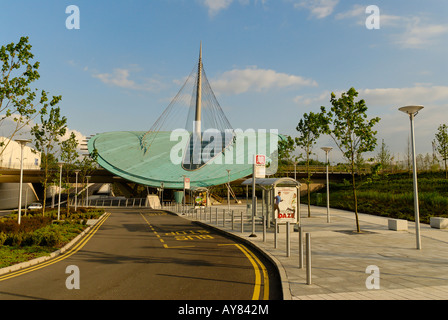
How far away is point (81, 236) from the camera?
16.7 metres

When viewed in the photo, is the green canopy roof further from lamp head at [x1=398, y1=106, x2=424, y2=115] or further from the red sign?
lamp head at [x1=398, y1=106, x2=424, y2=115]

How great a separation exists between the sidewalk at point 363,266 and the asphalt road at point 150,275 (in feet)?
2.23

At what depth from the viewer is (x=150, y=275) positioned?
8.39 m

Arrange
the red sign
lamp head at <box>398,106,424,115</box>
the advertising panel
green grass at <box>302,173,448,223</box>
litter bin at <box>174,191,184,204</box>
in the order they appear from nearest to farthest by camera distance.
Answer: lamp head at <box>398,106,424,115</box>, the red sign, the advertising panel, green grass at <box>302,173,448,223</box>, litter bin at <box>174,191,184,204</box>

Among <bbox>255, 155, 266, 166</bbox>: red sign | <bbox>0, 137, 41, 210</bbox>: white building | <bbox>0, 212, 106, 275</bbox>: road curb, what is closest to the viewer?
<bbox>0, 212, 106, 275</bbox>: road curb

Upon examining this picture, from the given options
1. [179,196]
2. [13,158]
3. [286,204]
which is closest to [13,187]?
[13,158]

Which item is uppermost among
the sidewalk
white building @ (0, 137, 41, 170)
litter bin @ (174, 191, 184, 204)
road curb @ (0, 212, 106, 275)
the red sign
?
white building @ (0, 137, 41, 170)

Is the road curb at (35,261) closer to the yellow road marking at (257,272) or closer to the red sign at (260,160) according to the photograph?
the yellow road marking at (257,272)

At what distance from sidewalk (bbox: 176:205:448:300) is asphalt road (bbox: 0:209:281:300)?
2.23ft

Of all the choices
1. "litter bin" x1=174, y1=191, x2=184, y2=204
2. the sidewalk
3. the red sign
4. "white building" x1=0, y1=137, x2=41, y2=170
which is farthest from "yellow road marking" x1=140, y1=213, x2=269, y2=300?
"white building" x1=0, y1=137, x2=41, y2=170

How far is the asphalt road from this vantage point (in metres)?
6.80

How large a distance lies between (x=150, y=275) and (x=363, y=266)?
6085 mm

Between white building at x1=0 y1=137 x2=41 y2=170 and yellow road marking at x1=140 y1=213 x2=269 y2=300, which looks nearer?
yellow road marking at x1=140 y1=213 x2=269 y2=300

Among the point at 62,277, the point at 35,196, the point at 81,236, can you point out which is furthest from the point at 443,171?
the point at 35,196
